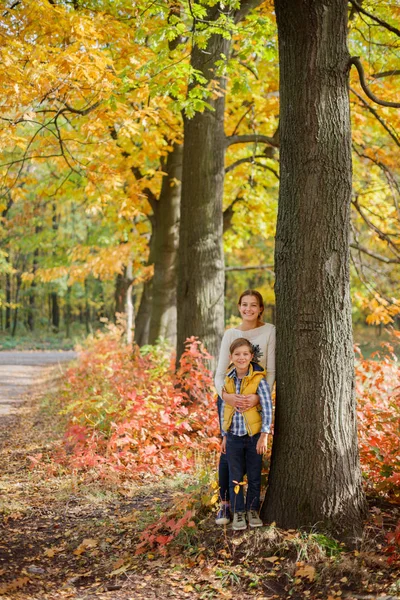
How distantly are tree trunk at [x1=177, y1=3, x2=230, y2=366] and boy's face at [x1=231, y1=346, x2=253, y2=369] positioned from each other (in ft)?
12.6

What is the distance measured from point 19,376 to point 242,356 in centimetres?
1512

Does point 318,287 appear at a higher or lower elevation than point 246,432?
higher

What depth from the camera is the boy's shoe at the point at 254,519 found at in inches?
184

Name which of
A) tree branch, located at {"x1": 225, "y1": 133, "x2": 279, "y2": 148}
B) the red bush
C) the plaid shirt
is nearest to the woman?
the plaid shirt

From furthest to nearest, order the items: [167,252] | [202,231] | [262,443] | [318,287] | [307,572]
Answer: [167,252], [202,231], [262,443], [318,287], [307,572]

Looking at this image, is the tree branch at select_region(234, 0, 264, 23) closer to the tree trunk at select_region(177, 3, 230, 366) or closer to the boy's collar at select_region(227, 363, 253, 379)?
the tree trunk at select_region(177, 3, 230, 366)

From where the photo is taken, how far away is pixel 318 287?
4.55 metres

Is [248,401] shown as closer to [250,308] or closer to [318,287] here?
[250,308]

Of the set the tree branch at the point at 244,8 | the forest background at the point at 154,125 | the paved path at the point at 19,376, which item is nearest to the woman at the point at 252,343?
the forest background at the point at 154,125

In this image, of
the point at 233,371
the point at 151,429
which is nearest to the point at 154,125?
the point at 151,429

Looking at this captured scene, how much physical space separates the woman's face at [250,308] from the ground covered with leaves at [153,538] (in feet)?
5.19

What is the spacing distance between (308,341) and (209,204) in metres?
4.65

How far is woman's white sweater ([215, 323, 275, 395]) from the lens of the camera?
5004mm

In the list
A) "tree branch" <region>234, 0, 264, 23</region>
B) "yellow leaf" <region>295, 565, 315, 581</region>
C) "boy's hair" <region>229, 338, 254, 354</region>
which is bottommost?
"yellow leaf" <region>295, 565, 315, 581</region>
